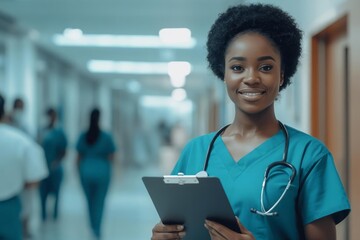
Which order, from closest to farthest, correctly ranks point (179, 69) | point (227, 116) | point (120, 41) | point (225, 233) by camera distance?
point (225, 233)
point (227, 116)
point (120, 41)
point (179, 69)

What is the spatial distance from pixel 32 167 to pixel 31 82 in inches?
290

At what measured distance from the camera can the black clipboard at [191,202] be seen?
1.50m

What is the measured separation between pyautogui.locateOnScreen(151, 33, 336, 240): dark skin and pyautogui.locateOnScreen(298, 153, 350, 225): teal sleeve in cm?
2

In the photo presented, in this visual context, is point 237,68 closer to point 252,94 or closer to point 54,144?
point 252,94

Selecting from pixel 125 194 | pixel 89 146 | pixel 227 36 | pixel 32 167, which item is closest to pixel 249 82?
pixel 227 36

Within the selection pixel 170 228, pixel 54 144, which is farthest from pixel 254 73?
pixel 54 144

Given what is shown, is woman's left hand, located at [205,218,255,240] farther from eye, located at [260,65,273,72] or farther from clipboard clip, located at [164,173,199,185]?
eye, located at [260,65,273,72]

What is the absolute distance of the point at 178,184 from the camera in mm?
1550

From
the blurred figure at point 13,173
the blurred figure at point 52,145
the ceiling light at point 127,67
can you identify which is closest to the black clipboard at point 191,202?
the blurred figure at point 13,173

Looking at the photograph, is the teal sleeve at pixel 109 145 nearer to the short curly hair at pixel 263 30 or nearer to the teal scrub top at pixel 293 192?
the short curly hair at pixel 263 30

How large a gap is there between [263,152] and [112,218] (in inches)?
257

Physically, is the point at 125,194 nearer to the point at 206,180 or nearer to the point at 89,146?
the point at 89,146

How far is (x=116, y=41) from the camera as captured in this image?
1052 cm

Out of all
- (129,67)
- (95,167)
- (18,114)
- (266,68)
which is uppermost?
(129,67)
